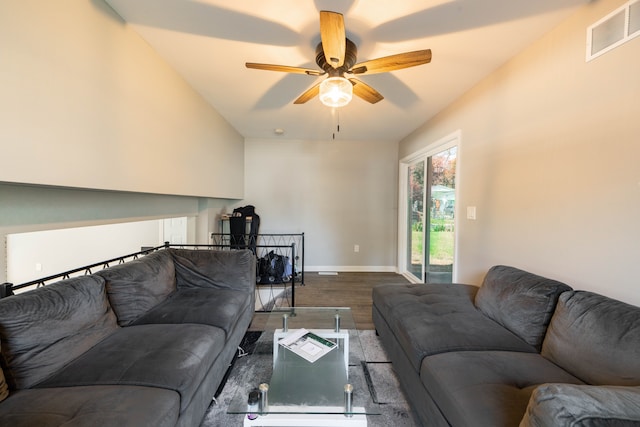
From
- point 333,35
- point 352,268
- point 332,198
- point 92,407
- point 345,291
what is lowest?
point 345,291

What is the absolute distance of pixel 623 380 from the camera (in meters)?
1.05

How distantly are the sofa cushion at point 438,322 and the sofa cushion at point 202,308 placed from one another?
1.27 metres

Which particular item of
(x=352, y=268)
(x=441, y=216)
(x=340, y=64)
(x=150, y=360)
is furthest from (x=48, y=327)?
(x=352, y=268)

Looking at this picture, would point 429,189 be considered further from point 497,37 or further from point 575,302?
point 575,302

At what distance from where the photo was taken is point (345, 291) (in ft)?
12.6

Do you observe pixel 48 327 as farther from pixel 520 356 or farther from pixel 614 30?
pixel 614 30

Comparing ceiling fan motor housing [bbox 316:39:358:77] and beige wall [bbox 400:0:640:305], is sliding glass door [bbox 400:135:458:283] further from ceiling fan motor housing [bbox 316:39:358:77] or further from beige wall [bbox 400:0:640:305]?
ceiling fan motor housing [bbox 316:39:358:77]

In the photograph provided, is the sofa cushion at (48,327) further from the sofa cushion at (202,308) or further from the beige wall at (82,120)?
the beige wall at (82,120)

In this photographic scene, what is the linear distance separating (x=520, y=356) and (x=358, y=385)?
913 mm

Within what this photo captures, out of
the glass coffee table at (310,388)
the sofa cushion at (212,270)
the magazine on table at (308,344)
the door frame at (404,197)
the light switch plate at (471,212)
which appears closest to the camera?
the glass coffee table at (310,388)

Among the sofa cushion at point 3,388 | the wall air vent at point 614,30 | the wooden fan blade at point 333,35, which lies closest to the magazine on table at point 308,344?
the sofa cushion at point 3,388

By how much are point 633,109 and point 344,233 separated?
3911 millimetres

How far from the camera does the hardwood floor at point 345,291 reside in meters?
3.17

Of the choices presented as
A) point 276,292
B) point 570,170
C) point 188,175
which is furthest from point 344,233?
point 570,170
